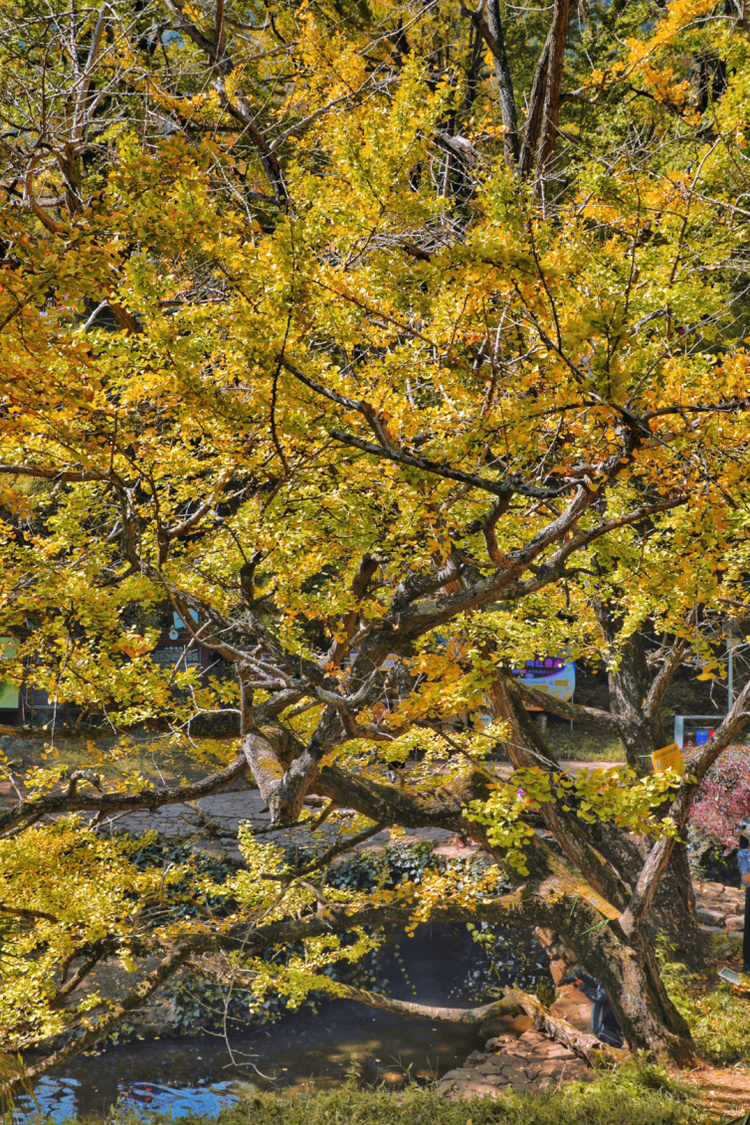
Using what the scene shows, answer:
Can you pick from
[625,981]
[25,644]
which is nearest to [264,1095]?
[625,981]

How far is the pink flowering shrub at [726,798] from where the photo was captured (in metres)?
9.27

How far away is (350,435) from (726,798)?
317 inches

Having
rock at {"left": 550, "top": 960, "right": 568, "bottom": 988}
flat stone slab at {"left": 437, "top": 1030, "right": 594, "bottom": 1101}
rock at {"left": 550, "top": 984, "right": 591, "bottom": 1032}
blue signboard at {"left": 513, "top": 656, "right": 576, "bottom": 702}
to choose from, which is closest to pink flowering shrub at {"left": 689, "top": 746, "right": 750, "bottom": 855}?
rock at {"left": 550, "top": 960, "right": 568, "bottom": 988}

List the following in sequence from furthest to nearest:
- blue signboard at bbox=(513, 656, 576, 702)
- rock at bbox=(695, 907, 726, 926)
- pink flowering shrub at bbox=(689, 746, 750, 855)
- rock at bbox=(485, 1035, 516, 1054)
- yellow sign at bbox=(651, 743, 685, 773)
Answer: blue signboard at bbox=(513, 656, 576, 702) < rock at bbox=(695, 907, 726, 926) < pink flowering shrub at bbox=(689, 746, 750, 855) < rock at bbox=(485, 1035, 516, 1054) < yellow sign at bbox=(651, 743, 685, 773)

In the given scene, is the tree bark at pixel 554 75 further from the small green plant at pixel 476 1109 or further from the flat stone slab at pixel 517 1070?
the flat stone slab at pixel 517 1070

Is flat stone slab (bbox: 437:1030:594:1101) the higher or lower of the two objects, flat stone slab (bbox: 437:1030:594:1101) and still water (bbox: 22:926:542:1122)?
the higher

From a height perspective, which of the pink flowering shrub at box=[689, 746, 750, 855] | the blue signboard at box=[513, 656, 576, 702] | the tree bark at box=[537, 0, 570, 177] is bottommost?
the pink flowering shrub at box=[689, 746, 750, 855]

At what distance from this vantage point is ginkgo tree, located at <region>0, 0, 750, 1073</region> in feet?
10.4

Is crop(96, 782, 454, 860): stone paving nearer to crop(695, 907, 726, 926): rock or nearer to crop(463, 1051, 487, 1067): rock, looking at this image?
crop(463, 1051, 487, 1067): rock

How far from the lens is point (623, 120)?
7.16 metres

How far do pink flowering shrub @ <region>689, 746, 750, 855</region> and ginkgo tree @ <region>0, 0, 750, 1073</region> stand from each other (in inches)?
123

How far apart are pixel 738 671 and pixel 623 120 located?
11331 mm

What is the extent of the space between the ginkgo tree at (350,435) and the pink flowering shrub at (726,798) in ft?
10.3

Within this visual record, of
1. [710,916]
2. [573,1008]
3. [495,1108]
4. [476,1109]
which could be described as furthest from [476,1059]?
[710,916]
